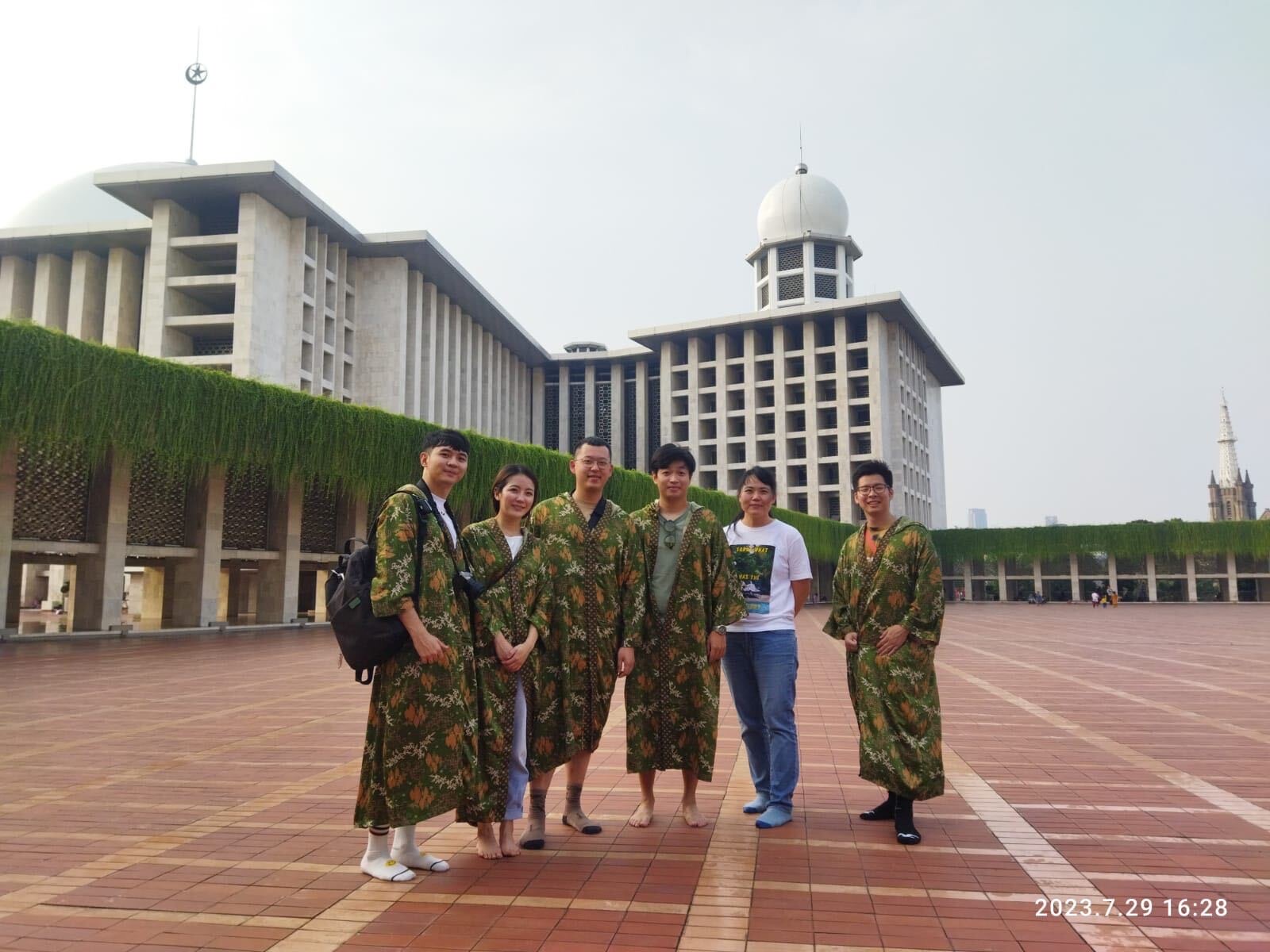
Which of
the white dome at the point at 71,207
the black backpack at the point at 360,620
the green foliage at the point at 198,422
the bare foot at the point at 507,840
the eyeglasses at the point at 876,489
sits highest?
the white dome at the point at 71,207

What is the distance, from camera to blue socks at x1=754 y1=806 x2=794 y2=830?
4.07m

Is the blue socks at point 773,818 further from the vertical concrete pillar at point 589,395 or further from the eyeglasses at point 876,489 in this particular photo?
the vertical concrete pillar at point 589,395

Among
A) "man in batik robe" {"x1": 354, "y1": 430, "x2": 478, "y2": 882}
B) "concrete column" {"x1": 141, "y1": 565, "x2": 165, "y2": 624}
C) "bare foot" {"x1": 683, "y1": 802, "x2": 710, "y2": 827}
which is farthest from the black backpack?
"concrete column" {"x1": 141, "y1": 565, "x2": 165, "y2": 624}

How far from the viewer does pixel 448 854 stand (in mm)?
3699

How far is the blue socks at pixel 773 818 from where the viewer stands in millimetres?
4070

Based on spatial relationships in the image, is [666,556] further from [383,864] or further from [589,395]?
[589,395]

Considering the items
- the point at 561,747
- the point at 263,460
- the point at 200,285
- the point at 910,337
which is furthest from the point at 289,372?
the point at 910,337

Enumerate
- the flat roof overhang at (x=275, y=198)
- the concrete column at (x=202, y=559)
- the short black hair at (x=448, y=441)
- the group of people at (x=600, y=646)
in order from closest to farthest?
the group of people at (x=600, y=646) < the short black hair at (x=448, y=441) < the concrete column at (x=202, y=559) < the flat roof overhang at (x=275, y=198)

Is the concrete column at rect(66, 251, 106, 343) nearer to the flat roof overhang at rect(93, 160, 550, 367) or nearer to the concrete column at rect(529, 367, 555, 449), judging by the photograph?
the flat roof overhang at rect(93, 160, 550, 367)

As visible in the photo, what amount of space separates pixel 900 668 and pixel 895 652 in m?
0.07

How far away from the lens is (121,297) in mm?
33219

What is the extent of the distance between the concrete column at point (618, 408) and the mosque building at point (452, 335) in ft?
0.44

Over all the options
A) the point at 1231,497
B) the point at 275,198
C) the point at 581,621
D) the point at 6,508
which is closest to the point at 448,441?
the point at 581,621
